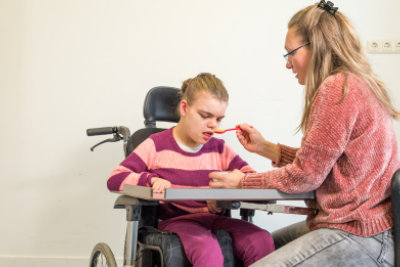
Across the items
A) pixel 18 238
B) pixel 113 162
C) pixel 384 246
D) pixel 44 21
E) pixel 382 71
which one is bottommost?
pixel 18 238

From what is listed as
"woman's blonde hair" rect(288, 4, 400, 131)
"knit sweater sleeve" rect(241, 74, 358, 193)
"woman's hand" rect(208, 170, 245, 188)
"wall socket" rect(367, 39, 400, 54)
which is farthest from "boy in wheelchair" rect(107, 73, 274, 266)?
"wall socket" rect(367, 39, 400, 54)

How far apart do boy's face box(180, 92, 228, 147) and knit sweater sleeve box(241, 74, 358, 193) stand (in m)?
0.47

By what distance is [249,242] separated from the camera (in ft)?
4.02

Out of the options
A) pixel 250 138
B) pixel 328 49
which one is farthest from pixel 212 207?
pixel 328 49

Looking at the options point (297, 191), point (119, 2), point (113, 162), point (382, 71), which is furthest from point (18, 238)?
point (382, 71)

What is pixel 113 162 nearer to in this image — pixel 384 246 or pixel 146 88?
pixel 146 88

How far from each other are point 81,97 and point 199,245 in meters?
1.32

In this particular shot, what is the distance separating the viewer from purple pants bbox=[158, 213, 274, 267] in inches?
44.6

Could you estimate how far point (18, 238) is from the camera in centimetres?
221

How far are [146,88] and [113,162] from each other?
417 mm

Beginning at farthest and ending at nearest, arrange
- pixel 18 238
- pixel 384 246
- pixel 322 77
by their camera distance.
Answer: pixel 18 238
pixel 322 77
pixel 384 246

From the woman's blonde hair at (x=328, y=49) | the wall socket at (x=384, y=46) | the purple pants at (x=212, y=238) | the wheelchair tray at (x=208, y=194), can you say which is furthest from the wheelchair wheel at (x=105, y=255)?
the wall socket at (x=384, y=46)

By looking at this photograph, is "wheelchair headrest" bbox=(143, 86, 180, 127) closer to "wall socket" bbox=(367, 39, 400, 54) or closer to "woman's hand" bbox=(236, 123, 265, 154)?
"woman's hand" bbox=(236, 123, 265, 154)

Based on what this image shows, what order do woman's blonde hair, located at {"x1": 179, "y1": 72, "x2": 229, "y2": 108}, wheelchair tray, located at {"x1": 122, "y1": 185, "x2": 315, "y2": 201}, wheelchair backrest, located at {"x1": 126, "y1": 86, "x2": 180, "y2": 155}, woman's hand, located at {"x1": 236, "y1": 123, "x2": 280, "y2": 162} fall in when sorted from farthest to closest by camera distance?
wheelchair backrest, located at {"x1": 126, "y1": 86, "x2": 180, "y2": 155} < woman's blonde hair, located at {"x1": 179, "y1": 72, "x2": 229, "y2": 108} < woman's hand, located at {"x1": 236, "y1": 123, "x2": 280, "y2": 162} < wheelchair tray, located at {"x1": 122, "y1": 185, "x2": 315, "y2": 201}
